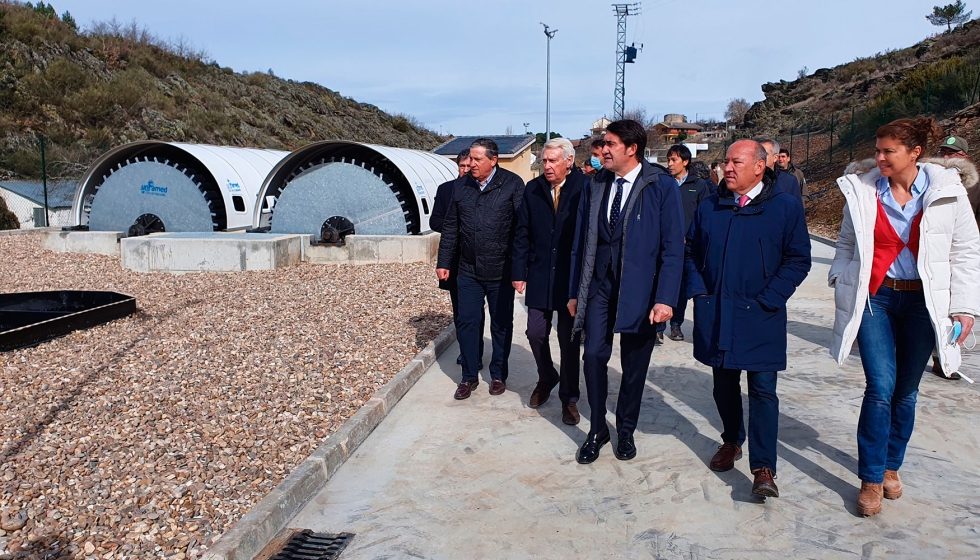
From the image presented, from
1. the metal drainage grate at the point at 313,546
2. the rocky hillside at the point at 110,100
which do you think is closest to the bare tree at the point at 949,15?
the rocky hillside at the point at 110,100

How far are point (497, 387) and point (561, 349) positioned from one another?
2.82 ft

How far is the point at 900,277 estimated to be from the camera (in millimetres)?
3621

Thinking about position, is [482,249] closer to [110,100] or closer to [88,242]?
[88,242]

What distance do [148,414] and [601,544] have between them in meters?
3.12

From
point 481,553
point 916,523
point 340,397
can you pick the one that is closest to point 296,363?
point 340,397

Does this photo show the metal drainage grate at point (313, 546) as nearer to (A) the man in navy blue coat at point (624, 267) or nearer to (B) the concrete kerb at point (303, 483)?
(B) the concrete kerb at point (303, 483)

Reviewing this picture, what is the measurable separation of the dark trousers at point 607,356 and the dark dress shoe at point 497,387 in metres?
1.39

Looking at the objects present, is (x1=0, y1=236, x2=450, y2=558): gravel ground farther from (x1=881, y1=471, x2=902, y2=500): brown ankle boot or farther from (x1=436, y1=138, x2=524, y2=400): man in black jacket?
(x1=881, y1=471, x2=902, y2=500): brown ankle boot

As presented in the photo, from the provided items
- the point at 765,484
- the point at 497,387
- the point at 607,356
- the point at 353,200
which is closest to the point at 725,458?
the point at 765,484

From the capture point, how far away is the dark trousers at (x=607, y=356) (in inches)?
170

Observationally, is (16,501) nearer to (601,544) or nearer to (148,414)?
(148,414)

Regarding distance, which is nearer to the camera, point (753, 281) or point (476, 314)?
point (753, 281)

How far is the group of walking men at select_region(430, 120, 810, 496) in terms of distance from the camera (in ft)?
12.4

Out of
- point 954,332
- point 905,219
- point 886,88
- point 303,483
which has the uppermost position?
point 886,88
